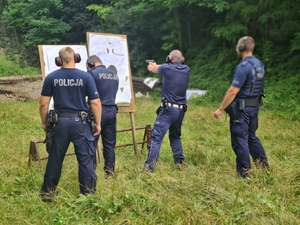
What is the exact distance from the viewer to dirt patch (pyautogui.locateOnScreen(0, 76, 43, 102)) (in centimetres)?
1332

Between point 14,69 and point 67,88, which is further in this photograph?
point 14,69

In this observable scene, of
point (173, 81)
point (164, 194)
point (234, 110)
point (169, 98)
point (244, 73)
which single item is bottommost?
point (164, 194)

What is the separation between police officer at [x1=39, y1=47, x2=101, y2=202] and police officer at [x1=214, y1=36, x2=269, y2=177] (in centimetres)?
170

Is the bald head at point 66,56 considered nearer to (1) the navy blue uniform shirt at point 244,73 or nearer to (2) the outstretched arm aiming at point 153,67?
(2) the outstretched arm aiming at point 153,67

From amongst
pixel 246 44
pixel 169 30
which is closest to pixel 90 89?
pixel 246 44

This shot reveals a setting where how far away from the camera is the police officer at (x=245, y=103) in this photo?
4504 millimetres

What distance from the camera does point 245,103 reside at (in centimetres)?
473

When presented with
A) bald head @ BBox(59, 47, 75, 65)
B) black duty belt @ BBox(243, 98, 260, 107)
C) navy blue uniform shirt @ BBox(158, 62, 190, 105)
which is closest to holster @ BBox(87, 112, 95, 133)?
bald head @ BBox(59, 47, 75, 65)

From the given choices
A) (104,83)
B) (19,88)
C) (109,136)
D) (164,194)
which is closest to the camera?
(164,194)

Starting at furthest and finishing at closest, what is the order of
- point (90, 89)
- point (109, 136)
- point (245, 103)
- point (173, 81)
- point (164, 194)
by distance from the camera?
point (173, 81), point (109, 136), point (245, 103), point (90, 89), point (164, 194)

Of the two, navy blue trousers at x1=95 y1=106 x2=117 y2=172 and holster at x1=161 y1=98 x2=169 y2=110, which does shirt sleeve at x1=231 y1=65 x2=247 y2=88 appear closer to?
holster at x1=161 y1=98 x2=169 y2=110

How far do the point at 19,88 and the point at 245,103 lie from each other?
11.1m

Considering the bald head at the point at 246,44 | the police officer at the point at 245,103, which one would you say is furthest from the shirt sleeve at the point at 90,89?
the bald head at the point at 246,44

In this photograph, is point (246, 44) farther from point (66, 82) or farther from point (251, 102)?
point (66, 82)
